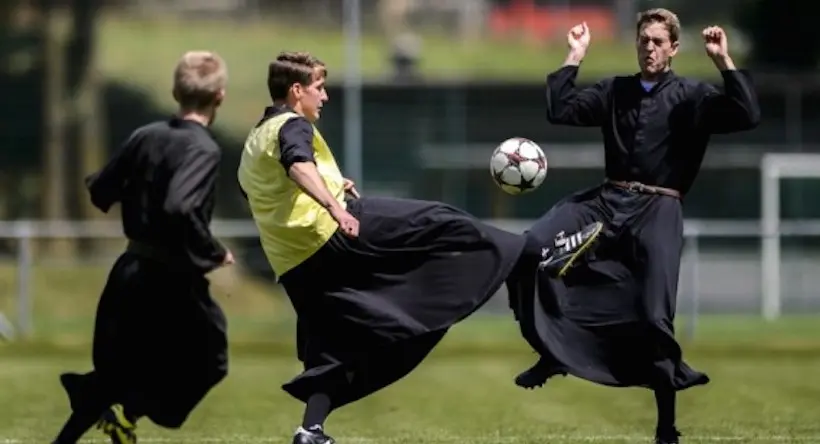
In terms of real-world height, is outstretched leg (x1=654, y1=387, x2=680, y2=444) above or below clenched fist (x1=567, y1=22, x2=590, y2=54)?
below

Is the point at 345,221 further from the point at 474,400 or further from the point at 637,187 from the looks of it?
the point at 474,400

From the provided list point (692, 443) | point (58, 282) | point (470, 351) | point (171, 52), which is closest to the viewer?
point (692, 443)

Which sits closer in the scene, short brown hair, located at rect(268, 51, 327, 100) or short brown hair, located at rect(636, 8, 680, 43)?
short brown hair, located at rect(268, 51, 327, 100)

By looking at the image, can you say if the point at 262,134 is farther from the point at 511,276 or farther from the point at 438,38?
the point at 438,38

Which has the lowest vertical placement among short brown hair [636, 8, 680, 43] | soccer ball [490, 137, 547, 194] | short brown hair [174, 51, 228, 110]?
soccer ball [490, 137, 547, 194]

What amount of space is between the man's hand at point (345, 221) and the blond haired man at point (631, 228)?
1221 millimetres

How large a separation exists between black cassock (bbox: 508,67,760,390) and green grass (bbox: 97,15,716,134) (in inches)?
905

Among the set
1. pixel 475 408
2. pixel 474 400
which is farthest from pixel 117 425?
pixel 474 400

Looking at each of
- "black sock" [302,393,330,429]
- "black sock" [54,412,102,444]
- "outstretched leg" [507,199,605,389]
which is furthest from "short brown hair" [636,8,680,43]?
"black sock" [54,412,102,444]

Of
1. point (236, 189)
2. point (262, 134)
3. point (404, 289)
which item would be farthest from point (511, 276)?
point (236, 189)

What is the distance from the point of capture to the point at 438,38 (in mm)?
34531

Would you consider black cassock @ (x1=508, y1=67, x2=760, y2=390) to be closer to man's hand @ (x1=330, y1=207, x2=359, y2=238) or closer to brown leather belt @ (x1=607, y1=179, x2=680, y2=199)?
brown leather belt @ (x1=607, y1=179, x2=680, y2=199)

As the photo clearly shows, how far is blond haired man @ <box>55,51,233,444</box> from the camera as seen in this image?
8.52 metres

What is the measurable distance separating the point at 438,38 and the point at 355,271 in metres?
26.7
